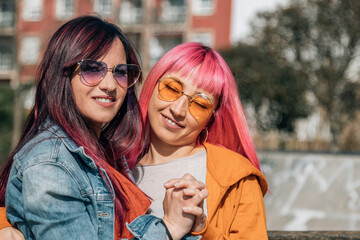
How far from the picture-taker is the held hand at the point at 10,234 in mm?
1490

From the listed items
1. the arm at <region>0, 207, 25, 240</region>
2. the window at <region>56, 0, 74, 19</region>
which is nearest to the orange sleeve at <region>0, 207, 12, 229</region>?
the arm at <region>0, 207, 25, 240</region>

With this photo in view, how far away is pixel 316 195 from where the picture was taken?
6.66 metres

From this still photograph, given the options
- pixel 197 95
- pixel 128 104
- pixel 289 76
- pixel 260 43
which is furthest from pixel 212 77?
pixel 260 43

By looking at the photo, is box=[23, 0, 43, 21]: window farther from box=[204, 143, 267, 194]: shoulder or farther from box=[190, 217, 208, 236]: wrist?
box=[190, 217, 208, 236]: wrist

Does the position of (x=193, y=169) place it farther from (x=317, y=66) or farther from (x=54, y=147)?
(x=317, y=66)

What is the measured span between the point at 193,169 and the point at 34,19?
26.2 meters

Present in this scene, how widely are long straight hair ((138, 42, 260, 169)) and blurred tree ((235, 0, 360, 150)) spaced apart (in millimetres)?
10475

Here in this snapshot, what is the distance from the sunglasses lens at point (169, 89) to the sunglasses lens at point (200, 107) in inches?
3.3

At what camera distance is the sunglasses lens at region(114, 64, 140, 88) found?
177cm

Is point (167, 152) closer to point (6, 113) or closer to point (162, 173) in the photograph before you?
point (162, 173)

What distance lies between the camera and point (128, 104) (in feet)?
7.06

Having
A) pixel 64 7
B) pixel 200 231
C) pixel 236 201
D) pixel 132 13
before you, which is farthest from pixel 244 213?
pixel 64 7

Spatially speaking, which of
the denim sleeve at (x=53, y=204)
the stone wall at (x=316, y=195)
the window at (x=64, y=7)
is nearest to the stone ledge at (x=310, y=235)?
the denim sleeve at (x=53, y=204)

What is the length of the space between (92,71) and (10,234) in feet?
2.24
